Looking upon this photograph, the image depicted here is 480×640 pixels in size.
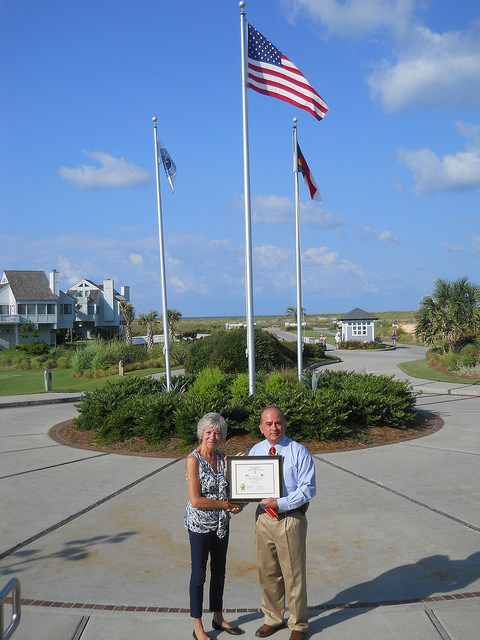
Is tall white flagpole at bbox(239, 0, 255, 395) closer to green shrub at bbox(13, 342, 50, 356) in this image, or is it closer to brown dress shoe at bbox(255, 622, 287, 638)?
brown dress shoe at bbox(255, 622, 287, 638)

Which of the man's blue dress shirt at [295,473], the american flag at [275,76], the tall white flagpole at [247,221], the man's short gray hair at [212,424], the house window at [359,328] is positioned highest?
the american flag at [275,76]

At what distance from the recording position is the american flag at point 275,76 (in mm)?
11742

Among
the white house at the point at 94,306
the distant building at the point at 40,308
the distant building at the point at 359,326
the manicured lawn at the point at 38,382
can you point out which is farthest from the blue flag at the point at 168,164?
the white house at the point at 94,306

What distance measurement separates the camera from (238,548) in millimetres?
6129

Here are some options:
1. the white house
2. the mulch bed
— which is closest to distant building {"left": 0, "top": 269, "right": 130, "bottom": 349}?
the white house

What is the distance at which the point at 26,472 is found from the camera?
30.7 ft

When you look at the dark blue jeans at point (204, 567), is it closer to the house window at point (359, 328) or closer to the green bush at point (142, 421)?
the green bush at point (142, 421)

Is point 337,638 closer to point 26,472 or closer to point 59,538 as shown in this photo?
point 59,538

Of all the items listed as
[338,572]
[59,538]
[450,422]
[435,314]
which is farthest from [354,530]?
[435,314]

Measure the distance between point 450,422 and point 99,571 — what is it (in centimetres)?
1034

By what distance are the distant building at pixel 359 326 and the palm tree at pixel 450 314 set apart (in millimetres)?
19033

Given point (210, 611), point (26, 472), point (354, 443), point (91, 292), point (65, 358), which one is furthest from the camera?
point (91, 292)

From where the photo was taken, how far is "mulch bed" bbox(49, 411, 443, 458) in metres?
10.7

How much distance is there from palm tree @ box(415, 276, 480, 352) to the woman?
26555mm
